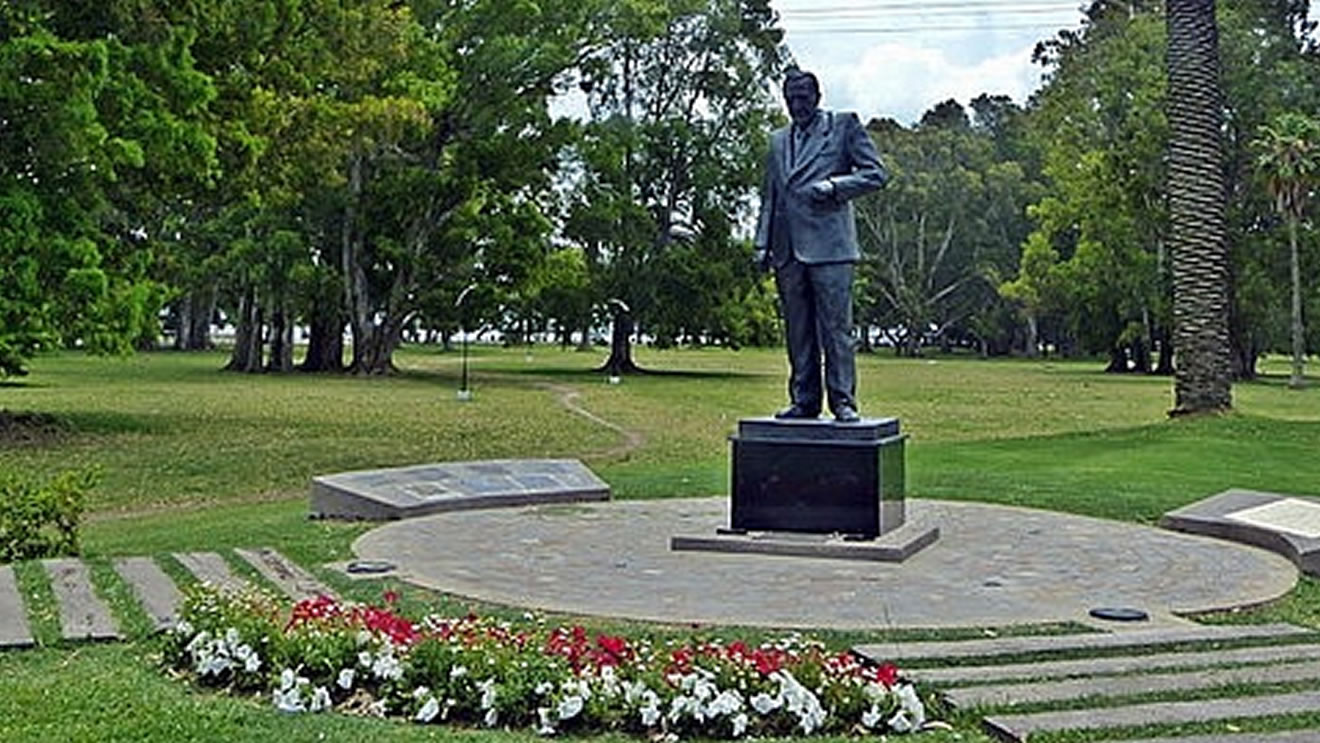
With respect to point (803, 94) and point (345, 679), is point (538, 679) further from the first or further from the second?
point (803, 94)

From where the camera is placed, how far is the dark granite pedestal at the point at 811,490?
9281 mm

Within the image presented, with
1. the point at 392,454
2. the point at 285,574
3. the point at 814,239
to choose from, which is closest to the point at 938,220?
the point at 392,454

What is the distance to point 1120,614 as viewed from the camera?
712 cm

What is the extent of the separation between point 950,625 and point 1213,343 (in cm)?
1665

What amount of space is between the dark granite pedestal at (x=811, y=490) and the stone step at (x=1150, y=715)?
3.74 metres

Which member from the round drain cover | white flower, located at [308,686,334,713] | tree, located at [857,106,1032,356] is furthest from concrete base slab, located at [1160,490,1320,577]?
tree, located at [857,106,1032,356]

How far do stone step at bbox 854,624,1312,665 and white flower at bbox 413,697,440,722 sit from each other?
74.7 inches

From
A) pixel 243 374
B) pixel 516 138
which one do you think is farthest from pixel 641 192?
pixel 243 374

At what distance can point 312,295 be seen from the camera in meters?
44.6

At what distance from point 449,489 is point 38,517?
11.2ft

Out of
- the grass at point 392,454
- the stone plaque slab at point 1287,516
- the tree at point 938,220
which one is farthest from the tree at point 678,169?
the stone plaque slab at point 1287,516

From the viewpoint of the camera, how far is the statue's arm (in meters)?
9.48

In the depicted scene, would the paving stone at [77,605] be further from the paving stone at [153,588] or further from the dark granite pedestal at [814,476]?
the dark granite pedestal at [814,476]

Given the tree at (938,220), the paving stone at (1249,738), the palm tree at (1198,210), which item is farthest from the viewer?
the tree at (938,220)
